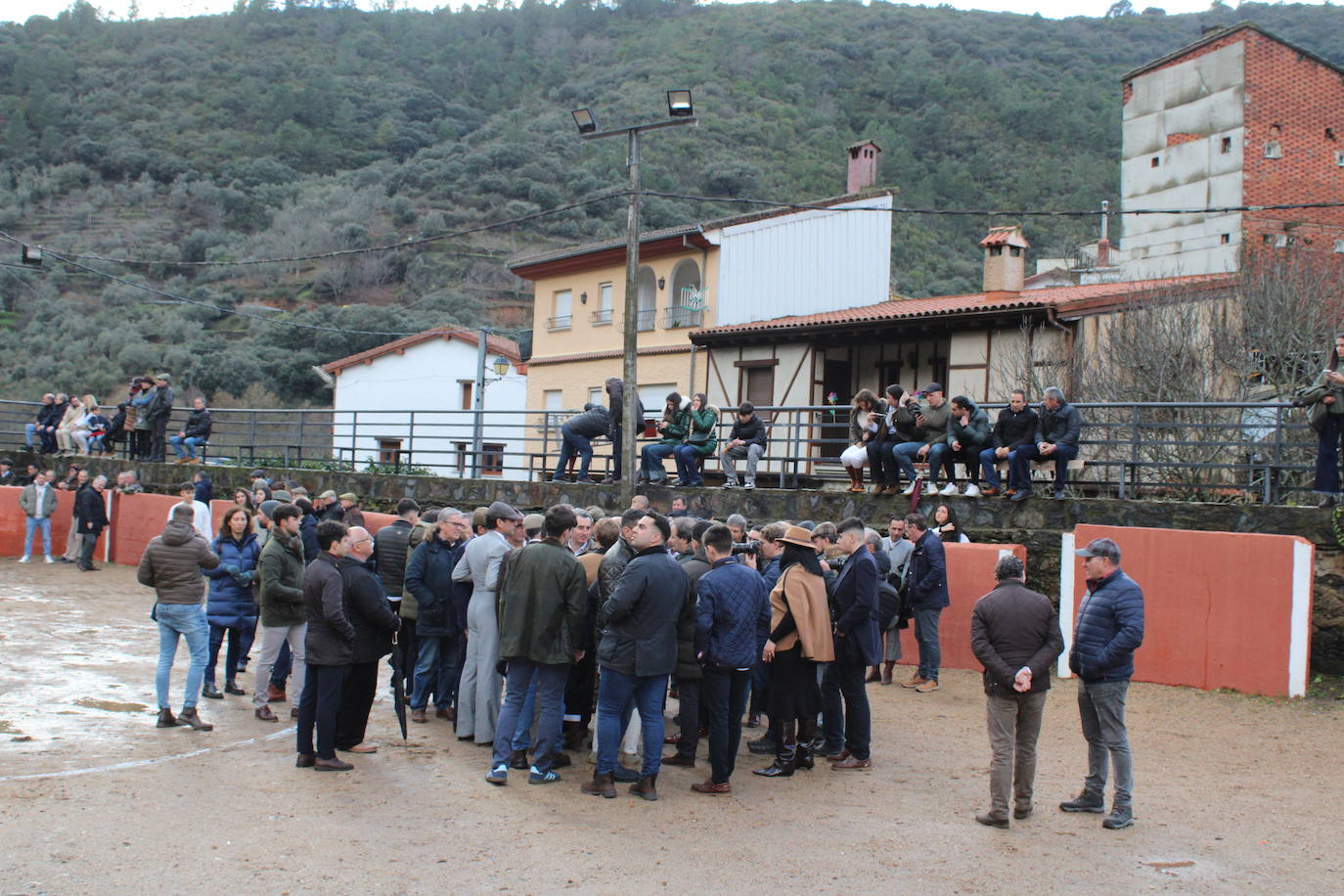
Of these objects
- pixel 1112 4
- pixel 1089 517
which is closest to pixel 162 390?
pixel 1089 517

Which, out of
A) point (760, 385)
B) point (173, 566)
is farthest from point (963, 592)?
point (760, 385)

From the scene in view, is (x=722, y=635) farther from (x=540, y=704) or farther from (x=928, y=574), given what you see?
(x=928, y=574)

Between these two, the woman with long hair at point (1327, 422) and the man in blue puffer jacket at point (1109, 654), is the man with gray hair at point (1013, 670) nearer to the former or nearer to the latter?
the man in blue puffer jacket at point (1109, 654)

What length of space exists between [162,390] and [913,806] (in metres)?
20.6

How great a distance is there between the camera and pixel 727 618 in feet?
24.3

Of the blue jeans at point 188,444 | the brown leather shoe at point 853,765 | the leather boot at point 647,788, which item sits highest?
the blue jeans at point 188,444

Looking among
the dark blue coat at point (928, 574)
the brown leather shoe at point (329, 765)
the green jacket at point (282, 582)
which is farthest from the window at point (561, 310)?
the brown leather shoe at point (329, 765)

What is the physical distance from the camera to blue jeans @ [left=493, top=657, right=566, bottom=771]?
740 centimetres

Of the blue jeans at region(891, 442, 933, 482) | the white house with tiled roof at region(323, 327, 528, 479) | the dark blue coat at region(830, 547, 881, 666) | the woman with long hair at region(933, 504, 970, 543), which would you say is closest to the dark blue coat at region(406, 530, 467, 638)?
the dark blue coat at region(830, 547, 881, 666)

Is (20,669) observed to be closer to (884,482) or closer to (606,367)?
(884,482)

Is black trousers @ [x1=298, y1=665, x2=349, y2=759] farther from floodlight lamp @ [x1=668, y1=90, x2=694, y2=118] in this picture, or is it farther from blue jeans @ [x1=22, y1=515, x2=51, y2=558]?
blue jeans @ [x1=22, y1=515, x2=51, y2=558]

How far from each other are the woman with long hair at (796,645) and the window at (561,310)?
73.4 ft

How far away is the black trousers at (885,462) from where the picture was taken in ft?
45.8

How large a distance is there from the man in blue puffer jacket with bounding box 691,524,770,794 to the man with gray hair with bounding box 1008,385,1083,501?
6.07 m
